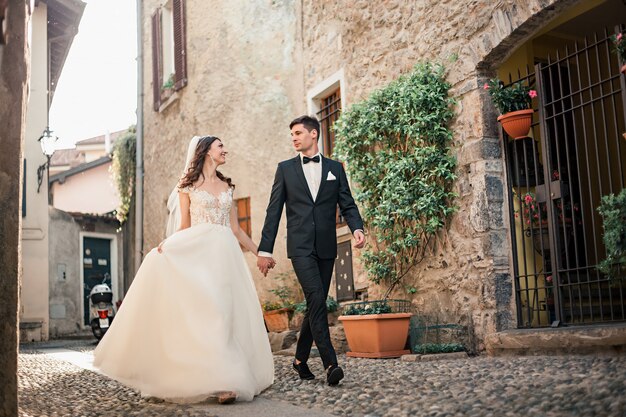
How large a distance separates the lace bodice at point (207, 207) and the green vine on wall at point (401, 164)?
2398mm

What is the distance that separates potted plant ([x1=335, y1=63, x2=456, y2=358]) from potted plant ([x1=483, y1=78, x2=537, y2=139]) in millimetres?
541

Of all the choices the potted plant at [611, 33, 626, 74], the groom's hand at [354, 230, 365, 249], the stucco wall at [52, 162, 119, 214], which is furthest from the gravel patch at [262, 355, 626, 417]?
the stucco wall at [52, 162, 119, 214]

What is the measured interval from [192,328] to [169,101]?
9230 millimetres

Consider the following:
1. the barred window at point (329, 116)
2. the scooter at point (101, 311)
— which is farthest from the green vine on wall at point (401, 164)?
the scooter at point (101, 311)

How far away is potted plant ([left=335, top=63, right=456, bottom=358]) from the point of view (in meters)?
6.78

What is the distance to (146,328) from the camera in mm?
4699

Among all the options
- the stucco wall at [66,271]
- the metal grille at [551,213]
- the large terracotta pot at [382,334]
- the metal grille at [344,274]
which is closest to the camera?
the metal grille at [551,213]

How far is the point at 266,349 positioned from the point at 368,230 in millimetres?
3198

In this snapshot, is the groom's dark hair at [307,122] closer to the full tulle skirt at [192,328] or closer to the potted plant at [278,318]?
the full tulle skirt at [192,328]

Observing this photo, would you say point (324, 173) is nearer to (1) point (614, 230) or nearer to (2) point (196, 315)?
(2) point (196, 315)

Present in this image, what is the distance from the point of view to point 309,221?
4973mm

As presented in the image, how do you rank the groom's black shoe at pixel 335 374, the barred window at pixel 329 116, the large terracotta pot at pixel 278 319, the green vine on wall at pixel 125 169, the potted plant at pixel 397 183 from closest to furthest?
the groom's black shoe at pixel 335 374 < the potted plant at pixel 397 183 < the large terracotta pot at pixel 278 319 < the barred window at pixel 329 116 < the green vine on wall at pixel 125 169

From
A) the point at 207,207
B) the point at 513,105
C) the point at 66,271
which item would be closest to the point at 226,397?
the point at 207,207

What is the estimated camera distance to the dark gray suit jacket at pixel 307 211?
16.2ft
